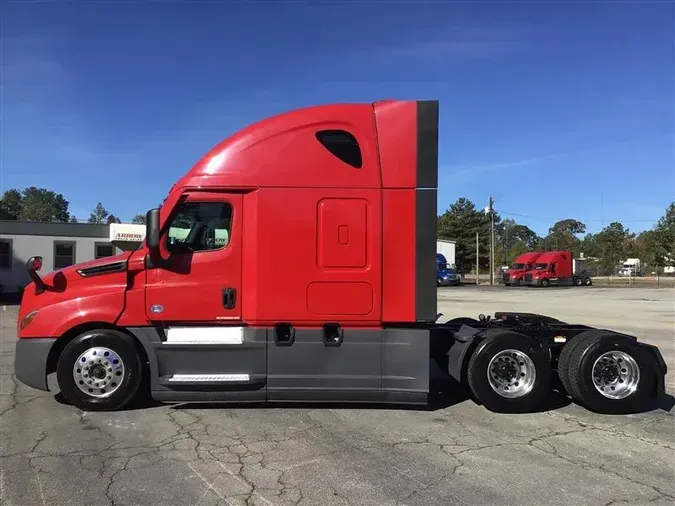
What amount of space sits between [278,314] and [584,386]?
3.57m

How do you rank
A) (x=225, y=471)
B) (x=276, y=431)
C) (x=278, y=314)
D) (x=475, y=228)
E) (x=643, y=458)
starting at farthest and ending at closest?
(x=475, y=228)
(x=278, y=314)
(x=276, y=431)
(x=643, y=458)
(x=225, y=471)

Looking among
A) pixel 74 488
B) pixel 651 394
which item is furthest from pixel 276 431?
pixel 651 394

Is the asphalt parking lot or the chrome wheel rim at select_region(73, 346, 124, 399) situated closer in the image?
the asphalt parking lot

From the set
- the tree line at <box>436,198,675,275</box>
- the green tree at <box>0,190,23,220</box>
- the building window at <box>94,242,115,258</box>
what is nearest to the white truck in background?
the tree line at <box>436,198,675,275</box>

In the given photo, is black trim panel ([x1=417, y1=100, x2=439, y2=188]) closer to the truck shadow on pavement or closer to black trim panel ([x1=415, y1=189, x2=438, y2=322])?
black trim panel ([x1=415, y1=189, x2=438, y2=322])

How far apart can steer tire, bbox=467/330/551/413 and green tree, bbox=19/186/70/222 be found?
456 feet

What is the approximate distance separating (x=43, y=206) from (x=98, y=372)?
482 ft

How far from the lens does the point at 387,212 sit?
616 centimetres

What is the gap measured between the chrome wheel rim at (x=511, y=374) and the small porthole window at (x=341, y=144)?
281 cm

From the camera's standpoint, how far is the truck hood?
20.2ft

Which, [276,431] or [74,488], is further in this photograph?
[276,431]

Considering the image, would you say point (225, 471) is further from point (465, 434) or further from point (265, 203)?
point (265, 203)

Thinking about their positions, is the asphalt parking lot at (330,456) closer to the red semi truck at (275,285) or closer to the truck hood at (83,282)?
the red semi truck at (275,285)

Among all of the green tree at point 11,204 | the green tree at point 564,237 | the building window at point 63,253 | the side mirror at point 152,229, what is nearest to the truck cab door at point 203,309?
the side mirror at point 152,229
